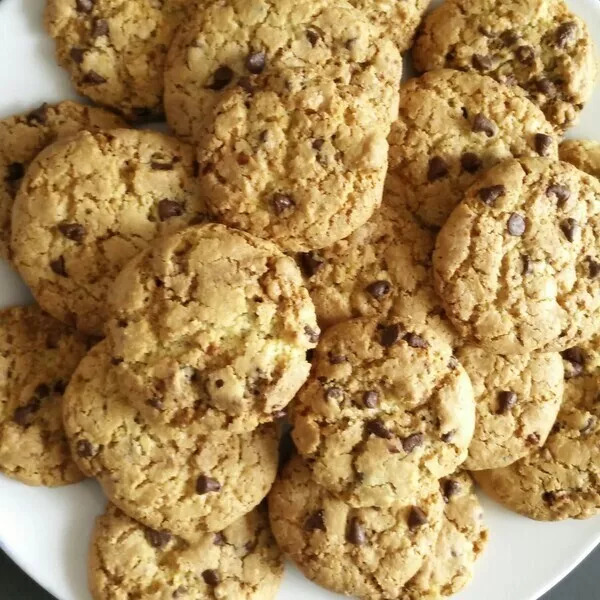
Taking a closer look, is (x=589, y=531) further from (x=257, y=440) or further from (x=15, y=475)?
(x=15, y=475)

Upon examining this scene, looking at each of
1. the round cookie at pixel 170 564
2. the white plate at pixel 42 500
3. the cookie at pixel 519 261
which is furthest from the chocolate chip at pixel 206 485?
the cookie at pixel 519 261

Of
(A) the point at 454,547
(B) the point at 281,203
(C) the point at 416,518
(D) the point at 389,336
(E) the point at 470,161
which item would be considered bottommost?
(A) the point at 454,547

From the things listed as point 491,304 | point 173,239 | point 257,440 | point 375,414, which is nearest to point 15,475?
point 257,440

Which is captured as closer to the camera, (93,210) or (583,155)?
(93,210)

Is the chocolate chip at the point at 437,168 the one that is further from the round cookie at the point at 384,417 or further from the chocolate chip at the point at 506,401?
the chocolate chip at the point at 506,401

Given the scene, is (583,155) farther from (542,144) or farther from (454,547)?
(454,547)

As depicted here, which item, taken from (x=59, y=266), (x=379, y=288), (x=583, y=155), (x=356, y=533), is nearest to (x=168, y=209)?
(x=59, y=266)
